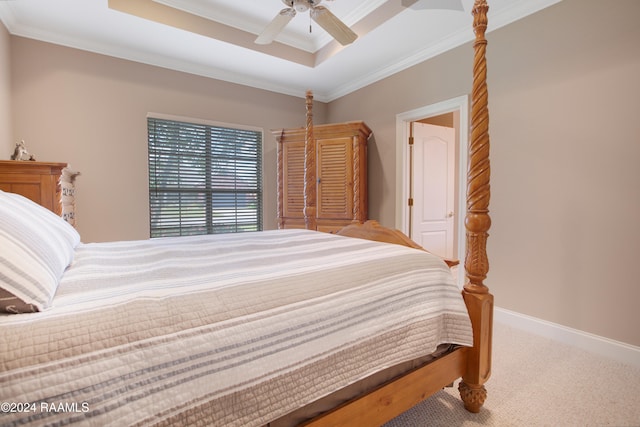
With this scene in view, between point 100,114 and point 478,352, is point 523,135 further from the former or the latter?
point 100,114

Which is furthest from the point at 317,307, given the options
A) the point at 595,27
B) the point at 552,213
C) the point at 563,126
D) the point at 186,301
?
the point at 595,27

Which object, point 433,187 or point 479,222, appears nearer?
point 479,222

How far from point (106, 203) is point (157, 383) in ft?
10.6

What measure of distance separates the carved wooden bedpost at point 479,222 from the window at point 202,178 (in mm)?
3193

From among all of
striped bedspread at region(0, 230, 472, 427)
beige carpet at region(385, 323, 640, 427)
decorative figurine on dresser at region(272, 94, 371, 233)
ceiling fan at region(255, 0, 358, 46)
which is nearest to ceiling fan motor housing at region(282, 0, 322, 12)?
ceiling fan at region(255, 0, 358, 46)

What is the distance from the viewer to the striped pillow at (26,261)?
0.67 m

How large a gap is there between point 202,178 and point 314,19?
2.42 meters

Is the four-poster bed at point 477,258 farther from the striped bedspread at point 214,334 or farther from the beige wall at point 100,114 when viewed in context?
the beige wall at point 100,114

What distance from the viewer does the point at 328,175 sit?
12.4 feet

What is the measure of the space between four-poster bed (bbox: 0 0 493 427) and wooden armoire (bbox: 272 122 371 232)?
7.18ft

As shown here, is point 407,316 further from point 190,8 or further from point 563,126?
point 190,8

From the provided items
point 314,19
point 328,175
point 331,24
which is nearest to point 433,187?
point 328,175

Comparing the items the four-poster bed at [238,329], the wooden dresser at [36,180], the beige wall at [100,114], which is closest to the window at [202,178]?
the beige wall at [100,114]

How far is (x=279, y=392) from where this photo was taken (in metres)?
0.81
